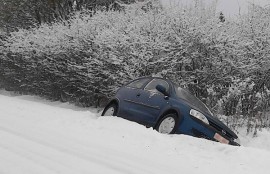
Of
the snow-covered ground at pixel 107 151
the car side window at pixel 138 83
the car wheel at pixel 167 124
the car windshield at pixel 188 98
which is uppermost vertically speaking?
the car side window at pixel 138 83

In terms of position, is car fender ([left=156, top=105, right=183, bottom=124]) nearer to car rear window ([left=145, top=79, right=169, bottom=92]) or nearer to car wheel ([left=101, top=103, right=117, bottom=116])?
car rear window ([left=145, top=79, right=169, bottom=92])

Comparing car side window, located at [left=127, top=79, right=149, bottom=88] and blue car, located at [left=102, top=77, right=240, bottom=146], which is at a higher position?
car side window, located at [left=127, top=79, right=149, bottom=88]

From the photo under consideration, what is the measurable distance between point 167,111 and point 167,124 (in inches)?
13.1

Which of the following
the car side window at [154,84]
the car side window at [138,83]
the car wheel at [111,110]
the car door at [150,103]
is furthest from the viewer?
the car wheel at [111,110]

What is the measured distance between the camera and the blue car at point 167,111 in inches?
357

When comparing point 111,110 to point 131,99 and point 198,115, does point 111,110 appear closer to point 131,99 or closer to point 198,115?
point 131,99

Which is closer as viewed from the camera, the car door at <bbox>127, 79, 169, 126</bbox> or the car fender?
the car fender

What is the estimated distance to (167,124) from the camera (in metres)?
9.42

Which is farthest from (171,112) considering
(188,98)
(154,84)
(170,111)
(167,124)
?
(154,84)

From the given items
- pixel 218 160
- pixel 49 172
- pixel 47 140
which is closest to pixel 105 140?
pixel 47 140

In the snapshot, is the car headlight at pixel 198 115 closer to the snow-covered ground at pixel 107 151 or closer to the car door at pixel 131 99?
the snow-covered ground at pixel 107 151

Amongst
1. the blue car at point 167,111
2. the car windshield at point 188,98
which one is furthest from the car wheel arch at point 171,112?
the car windshield at point 188,98

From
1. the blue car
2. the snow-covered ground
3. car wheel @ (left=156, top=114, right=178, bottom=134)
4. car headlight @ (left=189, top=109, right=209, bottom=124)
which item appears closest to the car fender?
the blue car

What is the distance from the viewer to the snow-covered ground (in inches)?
232
